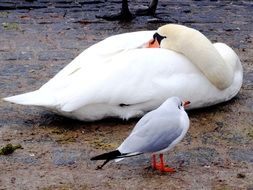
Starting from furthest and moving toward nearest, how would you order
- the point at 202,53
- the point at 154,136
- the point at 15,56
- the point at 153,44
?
the point at 15,56, the point at 153,44, the point at 202,53, the point at 154,136

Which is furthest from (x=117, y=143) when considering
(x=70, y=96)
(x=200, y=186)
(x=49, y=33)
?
(x=49, y=33)

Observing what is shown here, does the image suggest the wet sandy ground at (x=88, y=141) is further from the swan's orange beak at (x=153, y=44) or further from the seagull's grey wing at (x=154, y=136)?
the swan's orange beak at (x=153, y=44)

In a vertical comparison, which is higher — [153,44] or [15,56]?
[153,44]

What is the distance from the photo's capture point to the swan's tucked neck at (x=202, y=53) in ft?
15.1

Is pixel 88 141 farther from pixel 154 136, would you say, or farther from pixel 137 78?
pixel 154 136

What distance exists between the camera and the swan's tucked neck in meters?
4.62

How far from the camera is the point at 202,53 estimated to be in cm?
464

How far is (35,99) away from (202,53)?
114cm

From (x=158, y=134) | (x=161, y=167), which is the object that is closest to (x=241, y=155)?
(x=161, y=167)

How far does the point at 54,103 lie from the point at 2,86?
1111mm

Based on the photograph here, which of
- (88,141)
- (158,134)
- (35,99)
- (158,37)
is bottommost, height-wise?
(88,141)

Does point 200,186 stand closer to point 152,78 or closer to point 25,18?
point 152,78

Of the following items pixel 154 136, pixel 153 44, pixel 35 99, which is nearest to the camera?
pixel 154 136

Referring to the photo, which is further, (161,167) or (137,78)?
(137,78)
